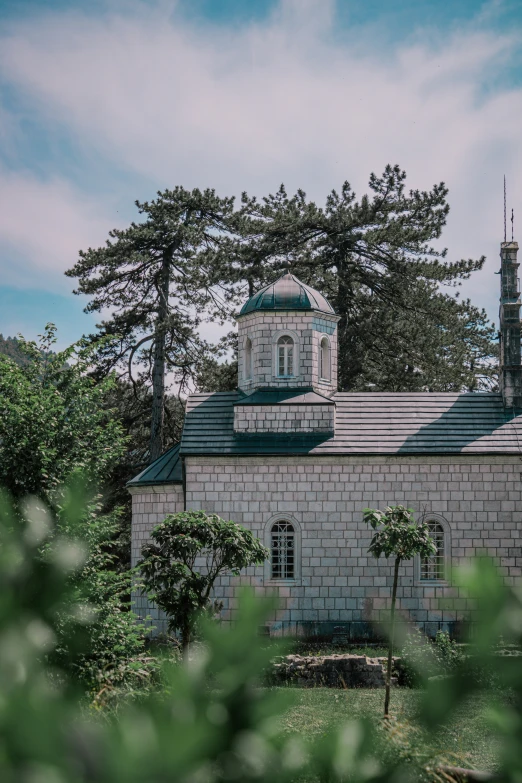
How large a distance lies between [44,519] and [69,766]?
318 millimetres

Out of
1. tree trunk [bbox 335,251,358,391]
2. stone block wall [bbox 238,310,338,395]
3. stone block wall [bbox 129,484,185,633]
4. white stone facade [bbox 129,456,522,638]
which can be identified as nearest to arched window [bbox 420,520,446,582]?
white stone facade [bbox 129,456,522,638]

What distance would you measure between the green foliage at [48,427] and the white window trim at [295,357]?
251 inches

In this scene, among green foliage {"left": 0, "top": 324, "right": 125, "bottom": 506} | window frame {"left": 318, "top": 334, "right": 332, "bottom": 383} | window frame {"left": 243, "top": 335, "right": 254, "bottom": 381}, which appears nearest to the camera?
green foliage {"left": 0, "top": 324, "right": 125, "bottom": 506}

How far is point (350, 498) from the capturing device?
17906mm

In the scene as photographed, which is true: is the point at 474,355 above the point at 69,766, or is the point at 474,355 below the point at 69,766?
above

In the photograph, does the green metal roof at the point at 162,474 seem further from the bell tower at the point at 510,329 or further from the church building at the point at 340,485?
the bell tower at the point at 510,329

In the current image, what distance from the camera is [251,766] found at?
1.00m

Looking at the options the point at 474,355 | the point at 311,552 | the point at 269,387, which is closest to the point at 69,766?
the point at 311,552

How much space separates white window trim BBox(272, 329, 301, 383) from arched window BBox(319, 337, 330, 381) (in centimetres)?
68

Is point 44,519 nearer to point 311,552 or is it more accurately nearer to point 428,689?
point 428,689

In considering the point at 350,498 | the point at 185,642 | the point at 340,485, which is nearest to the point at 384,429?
the point at 340,485

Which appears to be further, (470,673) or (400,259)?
(400,259)

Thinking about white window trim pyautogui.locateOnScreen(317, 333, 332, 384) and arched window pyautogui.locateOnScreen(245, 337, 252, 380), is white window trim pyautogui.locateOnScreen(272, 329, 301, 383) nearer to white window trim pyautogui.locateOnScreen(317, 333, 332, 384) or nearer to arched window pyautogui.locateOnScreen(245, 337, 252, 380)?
white window trim pyautogui.locateOnScreen(317, 333, 332, 384)

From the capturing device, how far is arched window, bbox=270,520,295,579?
1769cm
